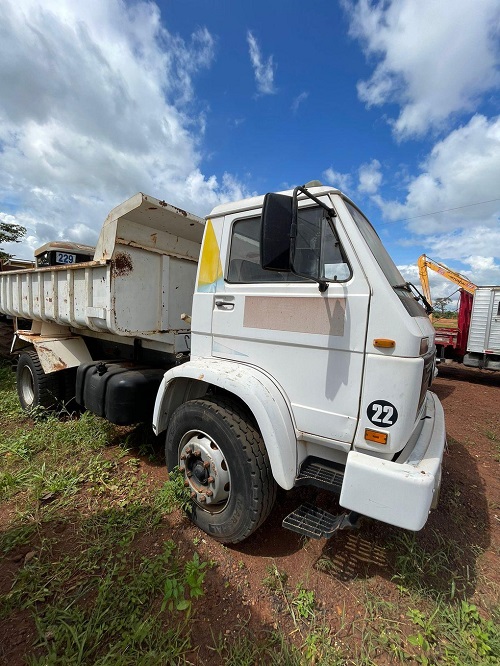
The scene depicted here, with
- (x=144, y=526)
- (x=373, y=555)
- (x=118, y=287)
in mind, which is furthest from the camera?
(x=118, y=287)

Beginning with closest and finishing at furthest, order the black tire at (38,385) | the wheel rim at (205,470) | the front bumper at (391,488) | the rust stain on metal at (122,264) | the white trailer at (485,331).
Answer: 1. the front bumper at (391,488)
2. the wheel rim at (205,470)
3. the rust stain on metal at (122,264)
4. the black tire at (38,385)
5. the white trailer at (485,331)

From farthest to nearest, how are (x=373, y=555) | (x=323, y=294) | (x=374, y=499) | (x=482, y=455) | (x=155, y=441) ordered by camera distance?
1. (x=482, y=455)
2. (x=155, y=441)
3. (x=373, y=555)
4. (x=323, y=294)
5. (x=374, y=499)

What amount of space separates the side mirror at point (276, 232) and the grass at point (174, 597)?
6.00 ft

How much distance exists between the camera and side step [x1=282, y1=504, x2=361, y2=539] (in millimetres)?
1767

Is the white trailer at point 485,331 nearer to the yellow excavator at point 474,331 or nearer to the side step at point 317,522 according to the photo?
the yellow excavator at point 474,331

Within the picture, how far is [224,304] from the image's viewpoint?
235cm

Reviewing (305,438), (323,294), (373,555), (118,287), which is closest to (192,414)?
(305,438)

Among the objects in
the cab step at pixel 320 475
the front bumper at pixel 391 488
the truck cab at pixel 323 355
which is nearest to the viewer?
the front bumper at pixel 391 488

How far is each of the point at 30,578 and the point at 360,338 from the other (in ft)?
8.45

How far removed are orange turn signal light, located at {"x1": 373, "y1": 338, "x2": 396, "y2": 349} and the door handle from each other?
1073mm

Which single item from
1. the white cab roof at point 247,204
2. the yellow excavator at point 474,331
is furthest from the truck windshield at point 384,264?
the yellow excavator at point 474,331

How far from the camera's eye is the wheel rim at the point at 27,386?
4312mm

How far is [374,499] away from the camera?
1590 millimetres

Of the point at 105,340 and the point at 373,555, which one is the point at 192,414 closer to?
the point at 373,555
